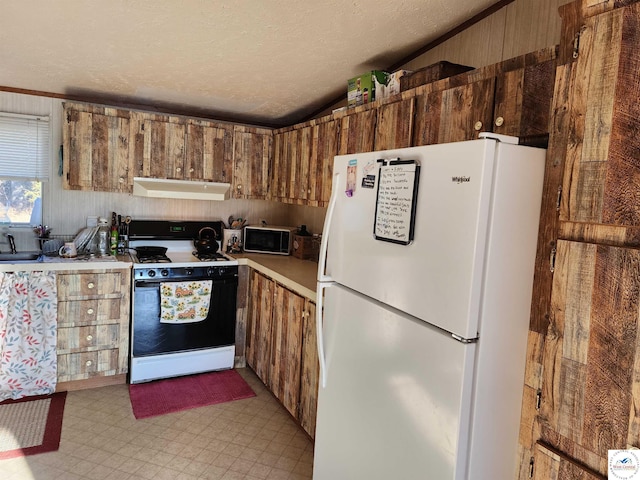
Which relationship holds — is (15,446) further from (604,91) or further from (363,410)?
(604,91)

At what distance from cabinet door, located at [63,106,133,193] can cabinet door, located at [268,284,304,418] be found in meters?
1.62

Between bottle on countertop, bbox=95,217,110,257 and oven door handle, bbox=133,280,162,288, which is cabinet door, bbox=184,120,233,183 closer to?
bottle on countertop, bbox=95,217,110,257

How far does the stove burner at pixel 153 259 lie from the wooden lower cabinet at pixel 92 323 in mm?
164

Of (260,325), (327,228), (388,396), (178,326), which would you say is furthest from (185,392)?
(388,396)

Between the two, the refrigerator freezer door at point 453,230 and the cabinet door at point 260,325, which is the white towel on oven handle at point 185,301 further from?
the refrigerator freezer door at point 453,230

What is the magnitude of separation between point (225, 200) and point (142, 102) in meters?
1.10

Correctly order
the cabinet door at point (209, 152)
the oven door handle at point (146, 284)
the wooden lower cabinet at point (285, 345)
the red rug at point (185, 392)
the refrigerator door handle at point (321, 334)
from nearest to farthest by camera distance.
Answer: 1. the refrigerator door handle at point (321, 334)
2. the wooden lower cabinet at point (285, 345)
3. the red rug at point (185, 392)
4. the oven door handle at point (146, 284)
5. the cabinet door at point (209, 152)

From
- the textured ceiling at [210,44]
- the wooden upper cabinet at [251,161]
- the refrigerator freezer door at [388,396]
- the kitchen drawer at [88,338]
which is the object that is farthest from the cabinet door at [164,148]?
the refrigerator freezer door at [388,396]

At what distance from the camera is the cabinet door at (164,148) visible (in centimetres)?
355

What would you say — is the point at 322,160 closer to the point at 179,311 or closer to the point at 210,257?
the point at 210,257

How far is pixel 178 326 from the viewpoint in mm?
3363

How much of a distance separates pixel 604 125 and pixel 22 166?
3.85m

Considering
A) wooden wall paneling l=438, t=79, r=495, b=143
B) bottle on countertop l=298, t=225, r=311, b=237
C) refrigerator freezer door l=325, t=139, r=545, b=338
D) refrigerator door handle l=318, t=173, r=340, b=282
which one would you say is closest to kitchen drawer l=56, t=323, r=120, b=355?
bottle on countertop l=298, t=225, r=311, b=237

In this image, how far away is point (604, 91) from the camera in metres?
1.09
